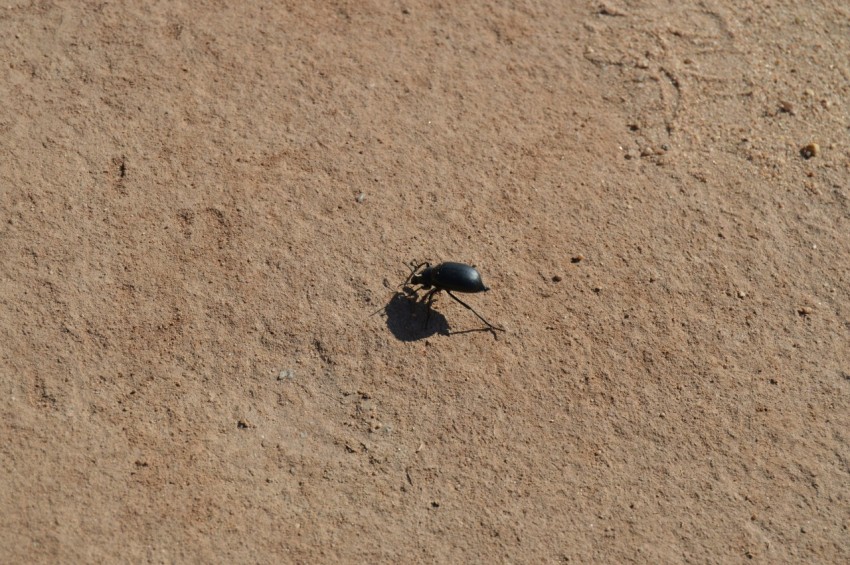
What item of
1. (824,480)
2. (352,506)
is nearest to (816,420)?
(824,480)

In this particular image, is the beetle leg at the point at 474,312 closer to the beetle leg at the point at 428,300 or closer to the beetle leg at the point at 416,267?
the beetle leg at the point at 428,300

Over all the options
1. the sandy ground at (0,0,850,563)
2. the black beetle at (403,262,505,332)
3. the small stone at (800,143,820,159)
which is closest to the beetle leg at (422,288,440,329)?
the black beetle at (403,262,505,332)

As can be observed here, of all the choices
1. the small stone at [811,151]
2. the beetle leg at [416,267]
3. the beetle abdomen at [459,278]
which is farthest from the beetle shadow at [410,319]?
the small stone at [811,151]

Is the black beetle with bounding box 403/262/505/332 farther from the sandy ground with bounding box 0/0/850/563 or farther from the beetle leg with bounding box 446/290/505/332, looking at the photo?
the sandy ground with bounding box 0/0/850/563

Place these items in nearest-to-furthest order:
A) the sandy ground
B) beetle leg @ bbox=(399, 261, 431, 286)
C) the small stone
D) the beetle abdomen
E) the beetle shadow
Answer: the sandy ground < the beetle abdomen < the beetle shadow < beetle leg @ bbox=(399, 261, 431, 286) < the small stone

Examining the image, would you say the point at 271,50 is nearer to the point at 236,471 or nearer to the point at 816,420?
the point at 236,471

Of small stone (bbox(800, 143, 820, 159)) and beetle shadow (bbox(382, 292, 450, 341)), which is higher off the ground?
small stone (bbox(800, 143, 820, 159))
